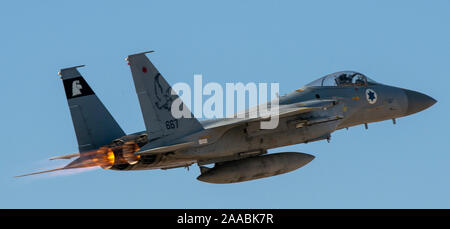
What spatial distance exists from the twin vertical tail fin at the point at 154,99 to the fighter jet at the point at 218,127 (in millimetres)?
24

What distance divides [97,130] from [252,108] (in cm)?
426

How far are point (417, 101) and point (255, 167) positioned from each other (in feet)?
19.9

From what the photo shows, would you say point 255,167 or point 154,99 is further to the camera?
point 255,167

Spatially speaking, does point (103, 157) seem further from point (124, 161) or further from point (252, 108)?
point (252, 108)

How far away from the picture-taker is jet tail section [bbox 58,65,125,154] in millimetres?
22438

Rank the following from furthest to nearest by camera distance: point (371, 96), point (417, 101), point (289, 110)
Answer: point (417, 101), point (371, 96), point (289, 110)

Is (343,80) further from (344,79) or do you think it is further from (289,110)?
(289,110)

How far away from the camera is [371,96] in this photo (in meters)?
24.5

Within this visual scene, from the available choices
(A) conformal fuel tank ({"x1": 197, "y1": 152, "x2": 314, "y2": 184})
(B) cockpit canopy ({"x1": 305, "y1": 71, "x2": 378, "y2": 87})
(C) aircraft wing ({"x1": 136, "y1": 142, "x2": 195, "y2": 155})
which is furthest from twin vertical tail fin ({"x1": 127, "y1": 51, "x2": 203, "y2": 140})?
(B) cockpit canopy ({"x1": 305, "y1": 71, "x2": 378, "y2": 87})

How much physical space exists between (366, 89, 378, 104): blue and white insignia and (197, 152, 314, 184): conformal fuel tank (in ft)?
9.33

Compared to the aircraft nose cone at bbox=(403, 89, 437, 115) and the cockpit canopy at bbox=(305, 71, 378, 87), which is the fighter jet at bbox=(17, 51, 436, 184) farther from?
the aircraft nose cone at bbox=(403, 89, 437, 115)

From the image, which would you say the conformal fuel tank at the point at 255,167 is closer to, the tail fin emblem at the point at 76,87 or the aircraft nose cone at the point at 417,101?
the tail fin emblem at the point at 76,87

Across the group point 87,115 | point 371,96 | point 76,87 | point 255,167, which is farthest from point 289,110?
point 76,87

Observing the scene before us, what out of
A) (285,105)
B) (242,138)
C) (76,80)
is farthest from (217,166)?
(76,80)
